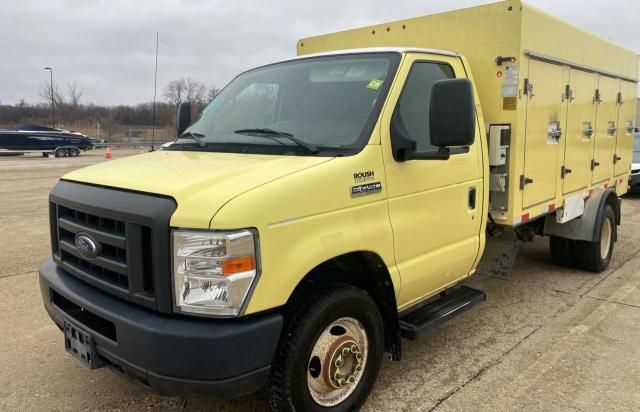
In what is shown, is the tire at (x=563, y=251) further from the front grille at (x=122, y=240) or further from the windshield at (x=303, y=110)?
the front grille at (x=122, y=240)

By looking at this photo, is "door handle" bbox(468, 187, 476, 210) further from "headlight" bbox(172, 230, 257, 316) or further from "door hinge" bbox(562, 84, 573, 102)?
"headlight" bbox(172, 230, 257, 316)

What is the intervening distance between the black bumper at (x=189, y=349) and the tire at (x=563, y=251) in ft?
15.9

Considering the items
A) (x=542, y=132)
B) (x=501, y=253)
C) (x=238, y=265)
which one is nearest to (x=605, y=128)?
(x=542, y=132)

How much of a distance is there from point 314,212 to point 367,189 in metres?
0.43

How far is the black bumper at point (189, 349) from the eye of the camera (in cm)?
234

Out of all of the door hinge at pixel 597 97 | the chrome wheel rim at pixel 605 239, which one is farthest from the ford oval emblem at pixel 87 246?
the chrome wheel rim at pixel 605 239

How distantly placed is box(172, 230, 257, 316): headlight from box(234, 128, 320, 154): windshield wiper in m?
0.82

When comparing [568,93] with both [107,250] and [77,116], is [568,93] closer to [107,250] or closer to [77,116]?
[107,250]

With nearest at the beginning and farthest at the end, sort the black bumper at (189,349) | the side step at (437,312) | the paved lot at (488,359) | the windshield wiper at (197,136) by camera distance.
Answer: the black bumper at (189,349)
the paved lot at (488,359)
the side step at (437,312)
the windshield wiper at (197,136)

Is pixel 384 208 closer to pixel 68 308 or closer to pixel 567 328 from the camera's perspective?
pixel 68 308

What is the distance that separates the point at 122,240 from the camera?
8.43 ft

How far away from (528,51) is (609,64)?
8.26ft

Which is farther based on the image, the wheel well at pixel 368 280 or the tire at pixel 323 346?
the wheel well at pixel 368 280

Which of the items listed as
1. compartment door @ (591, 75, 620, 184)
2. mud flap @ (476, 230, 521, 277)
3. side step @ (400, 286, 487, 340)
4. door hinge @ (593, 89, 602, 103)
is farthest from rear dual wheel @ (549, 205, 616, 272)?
side step @ (400, 286, 487, 340)
